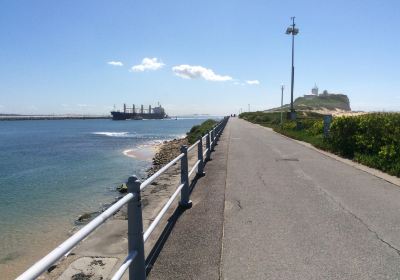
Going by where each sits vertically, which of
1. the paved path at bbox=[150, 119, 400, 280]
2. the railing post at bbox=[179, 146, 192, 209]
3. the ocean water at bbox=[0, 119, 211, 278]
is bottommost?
the ocean water at bbox=[0, 119, 211, 278]

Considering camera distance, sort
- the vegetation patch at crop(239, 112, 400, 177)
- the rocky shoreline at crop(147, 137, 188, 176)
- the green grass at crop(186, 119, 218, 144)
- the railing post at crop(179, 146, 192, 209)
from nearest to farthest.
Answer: the railing post at crop(179, 146, 192, 209) < the vegetation patch at crop(239, 112, 400, 177) < the rocky shoreline at crop(147, 137, 188, 176) < the green grass at crop(186, 119, 218, 144)

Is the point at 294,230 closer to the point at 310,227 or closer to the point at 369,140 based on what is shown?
the point at 310,227

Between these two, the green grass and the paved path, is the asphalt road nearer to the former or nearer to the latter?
the paved path

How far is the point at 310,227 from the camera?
21.9 ft

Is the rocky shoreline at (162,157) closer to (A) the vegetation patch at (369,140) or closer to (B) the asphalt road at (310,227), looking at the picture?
(A) the vegetation patch at (369,140)

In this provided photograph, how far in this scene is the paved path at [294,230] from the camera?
4953 millimetres

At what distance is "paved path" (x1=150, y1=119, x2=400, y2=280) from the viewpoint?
195 inches

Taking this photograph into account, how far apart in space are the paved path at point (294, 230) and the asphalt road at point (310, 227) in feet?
0.04

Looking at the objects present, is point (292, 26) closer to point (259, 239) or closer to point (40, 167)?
point (40, 167)

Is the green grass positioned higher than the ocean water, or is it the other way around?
the green grass

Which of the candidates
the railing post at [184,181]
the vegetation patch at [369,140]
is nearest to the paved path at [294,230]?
the railing post at [184,181]

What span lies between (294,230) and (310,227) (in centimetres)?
34

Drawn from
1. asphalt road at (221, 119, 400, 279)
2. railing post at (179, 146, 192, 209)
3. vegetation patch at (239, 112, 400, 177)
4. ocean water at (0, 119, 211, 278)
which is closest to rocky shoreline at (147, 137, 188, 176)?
ocean water at (0, 119, 211, 278)

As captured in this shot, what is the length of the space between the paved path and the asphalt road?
Answer: 0.04 ft
